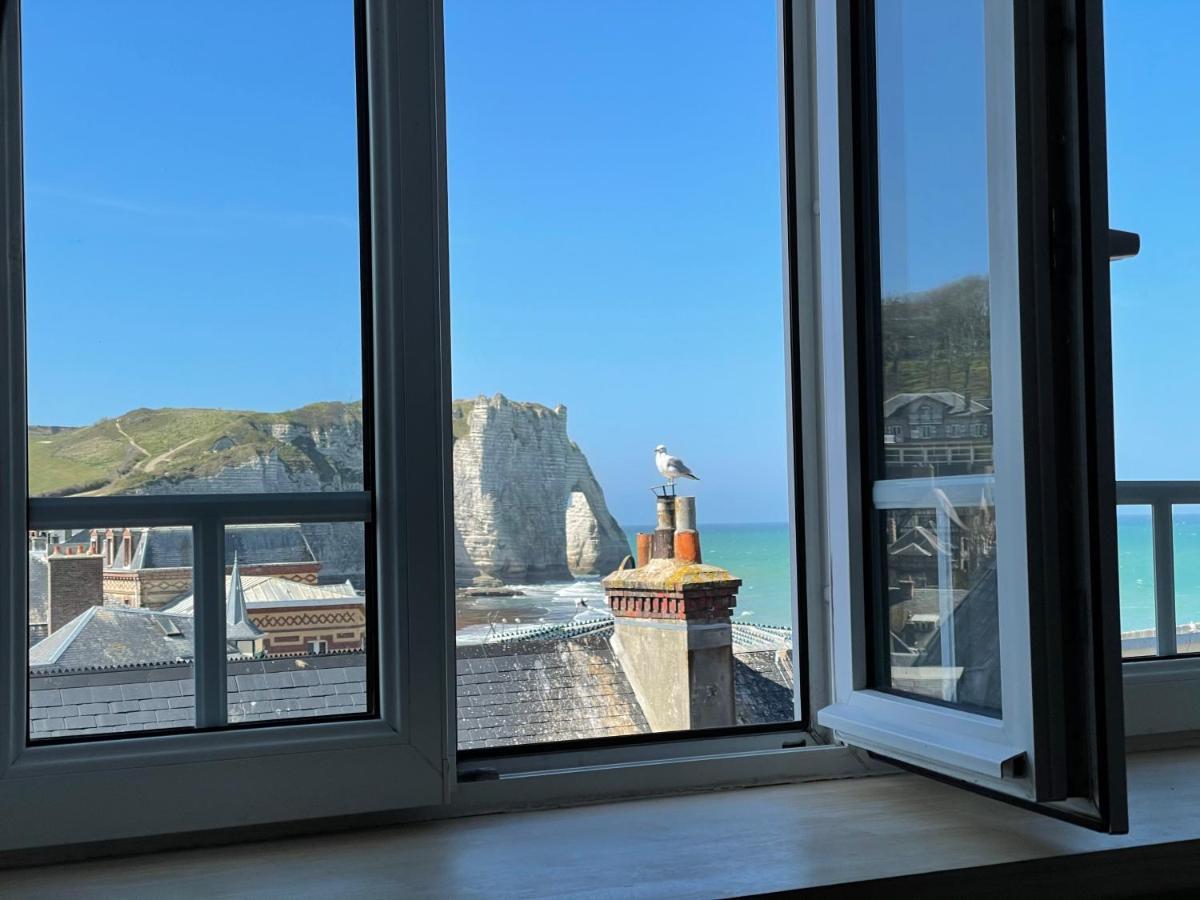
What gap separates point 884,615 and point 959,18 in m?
0.74

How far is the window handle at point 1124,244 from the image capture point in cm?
142

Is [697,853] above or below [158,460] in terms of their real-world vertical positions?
below

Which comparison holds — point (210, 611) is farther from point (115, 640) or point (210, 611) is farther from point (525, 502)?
point (525, 502)

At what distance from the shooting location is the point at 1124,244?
1426 mm

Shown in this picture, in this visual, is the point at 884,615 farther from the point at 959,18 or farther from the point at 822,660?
the point at 959,18

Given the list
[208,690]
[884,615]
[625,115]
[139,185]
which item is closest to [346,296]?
[139,185]

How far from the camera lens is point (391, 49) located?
51.1 inches

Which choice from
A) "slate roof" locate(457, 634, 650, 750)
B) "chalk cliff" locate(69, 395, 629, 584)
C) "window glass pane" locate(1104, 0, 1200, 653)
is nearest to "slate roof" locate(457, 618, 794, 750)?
"slate roof" locate(457, 634, 650, 750)

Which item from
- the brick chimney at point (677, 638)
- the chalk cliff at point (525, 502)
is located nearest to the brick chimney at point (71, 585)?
the brick chimney at point (677, 638)

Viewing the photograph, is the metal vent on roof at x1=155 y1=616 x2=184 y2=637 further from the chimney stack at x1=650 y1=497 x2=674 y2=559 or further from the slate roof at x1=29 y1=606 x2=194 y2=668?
the chimney stack at x1=650 y1=497 x2=674 y2=559

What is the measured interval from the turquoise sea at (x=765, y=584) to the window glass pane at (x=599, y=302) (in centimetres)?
13

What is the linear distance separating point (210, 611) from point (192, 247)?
0.43 m

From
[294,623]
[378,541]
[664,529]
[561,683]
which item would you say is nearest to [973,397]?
[378,541]

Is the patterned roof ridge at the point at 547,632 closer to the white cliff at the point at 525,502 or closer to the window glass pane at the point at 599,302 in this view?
the window glass pane at the point at 599,302
